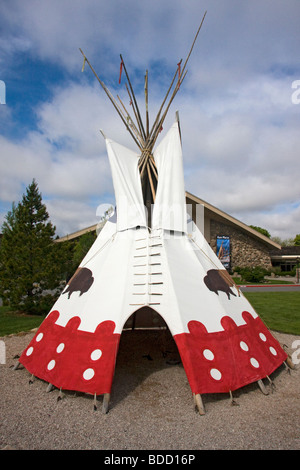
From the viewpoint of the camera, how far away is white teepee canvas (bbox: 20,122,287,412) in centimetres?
403

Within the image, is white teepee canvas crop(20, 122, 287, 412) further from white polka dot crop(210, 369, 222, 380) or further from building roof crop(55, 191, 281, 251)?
building roof crop(55, 191, 281, 251)

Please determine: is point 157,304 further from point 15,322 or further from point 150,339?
point 15,322

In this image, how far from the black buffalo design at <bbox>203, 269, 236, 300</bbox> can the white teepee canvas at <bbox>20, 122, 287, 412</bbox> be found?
0.02m

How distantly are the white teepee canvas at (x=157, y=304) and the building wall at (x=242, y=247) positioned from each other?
2092 centimetres

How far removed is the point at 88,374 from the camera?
397 cm

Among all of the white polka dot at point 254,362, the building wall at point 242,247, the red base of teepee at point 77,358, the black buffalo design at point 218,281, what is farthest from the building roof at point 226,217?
the red base of teepee at point 77,358

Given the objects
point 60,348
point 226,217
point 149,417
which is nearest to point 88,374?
point 60,348

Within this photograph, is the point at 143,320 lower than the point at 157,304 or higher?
lower

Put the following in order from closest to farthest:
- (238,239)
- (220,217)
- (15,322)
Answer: (15,322) → (220,217) → (238,239)

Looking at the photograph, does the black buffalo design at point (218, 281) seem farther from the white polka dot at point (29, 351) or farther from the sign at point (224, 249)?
the sign at point (224, 249)

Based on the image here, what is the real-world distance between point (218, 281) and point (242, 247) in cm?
2304

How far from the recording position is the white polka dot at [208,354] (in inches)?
158

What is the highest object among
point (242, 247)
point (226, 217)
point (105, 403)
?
point (226, 217)

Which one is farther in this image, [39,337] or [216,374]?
[39,337]
